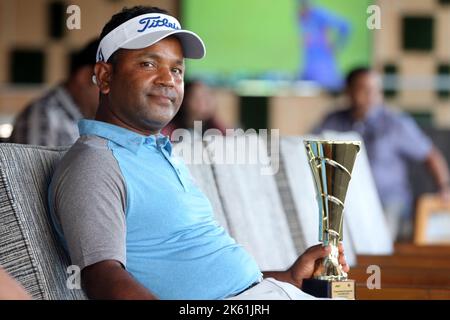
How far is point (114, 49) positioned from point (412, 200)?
4886 millimetres

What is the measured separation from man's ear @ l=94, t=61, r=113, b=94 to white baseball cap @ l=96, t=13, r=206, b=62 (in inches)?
0.5

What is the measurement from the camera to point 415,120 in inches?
311

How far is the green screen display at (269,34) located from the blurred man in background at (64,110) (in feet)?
13.3

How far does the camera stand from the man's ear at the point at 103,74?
2.07 metres

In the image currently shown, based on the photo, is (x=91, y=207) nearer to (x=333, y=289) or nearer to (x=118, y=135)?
(x=118, y=135)

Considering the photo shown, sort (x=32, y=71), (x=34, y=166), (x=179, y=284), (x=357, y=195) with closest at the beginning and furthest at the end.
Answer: (x=179, y=284) < (x=34, y=166) < (x=357, y=195) < (x=32, y=71)

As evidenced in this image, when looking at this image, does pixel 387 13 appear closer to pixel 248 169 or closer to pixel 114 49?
pixel 248 169

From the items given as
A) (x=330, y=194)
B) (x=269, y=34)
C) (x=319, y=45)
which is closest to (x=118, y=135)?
(x=330, y=194)

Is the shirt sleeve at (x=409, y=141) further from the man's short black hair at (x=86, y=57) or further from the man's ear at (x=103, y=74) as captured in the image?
the man's ear at (x=103, y=74)

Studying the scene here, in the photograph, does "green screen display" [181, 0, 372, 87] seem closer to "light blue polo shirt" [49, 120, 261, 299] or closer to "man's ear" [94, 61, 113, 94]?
"man's ear" [94, 61, 113, 94]

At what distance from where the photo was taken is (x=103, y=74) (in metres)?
2.07

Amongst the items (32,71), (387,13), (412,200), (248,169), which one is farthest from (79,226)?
(387,13)

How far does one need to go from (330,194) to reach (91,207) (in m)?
0.51

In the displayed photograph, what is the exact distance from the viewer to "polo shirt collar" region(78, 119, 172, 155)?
2.00 m
